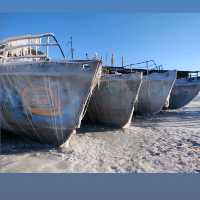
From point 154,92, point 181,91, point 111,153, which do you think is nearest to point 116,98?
point 111,153

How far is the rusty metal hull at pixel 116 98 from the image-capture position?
5.22 m

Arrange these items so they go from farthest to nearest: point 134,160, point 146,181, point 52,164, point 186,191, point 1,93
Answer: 1. point 1,93
2. point 134,160
3. point 52,164
4. point 146,181
5. point 186,191

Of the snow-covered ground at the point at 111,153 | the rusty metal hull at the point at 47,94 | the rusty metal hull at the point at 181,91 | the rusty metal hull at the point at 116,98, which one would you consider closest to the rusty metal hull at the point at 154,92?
the rusty metal hull at the point at 181,91

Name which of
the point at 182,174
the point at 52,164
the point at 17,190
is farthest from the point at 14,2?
the point at 182,174

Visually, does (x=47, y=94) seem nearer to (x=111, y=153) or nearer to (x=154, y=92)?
(x=111, y=153)

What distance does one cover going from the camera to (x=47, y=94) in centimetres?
357

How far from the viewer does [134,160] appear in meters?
3.34

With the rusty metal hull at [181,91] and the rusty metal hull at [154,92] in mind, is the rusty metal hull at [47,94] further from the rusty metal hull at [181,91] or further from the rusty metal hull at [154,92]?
the rusty metal hull at [181,91]

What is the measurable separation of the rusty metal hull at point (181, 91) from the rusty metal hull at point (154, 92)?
1567 millimetres

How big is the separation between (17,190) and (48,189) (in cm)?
23

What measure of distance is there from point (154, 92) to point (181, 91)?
7.14 ft

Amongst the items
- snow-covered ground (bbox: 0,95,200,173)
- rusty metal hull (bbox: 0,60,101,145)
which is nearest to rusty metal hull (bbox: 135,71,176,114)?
snow-covered ground (bbox: 0,95,200,173)

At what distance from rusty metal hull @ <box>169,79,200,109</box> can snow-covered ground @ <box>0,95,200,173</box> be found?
3.96 meters

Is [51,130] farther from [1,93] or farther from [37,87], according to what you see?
[1,93]
